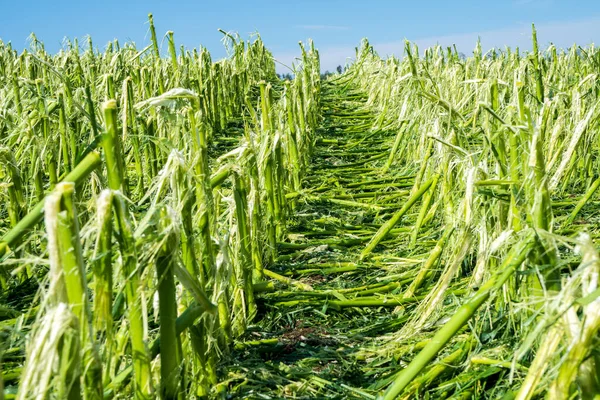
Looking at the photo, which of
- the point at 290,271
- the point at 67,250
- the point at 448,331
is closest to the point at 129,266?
the point at 67,250

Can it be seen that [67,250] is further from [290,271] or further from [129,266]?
[290,271]

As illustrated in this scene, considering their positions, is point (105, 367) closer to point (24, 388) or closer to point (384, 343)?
point (24, 388)

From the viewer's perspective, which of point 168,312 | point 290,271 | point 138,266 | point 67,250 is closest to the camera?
point 67,250

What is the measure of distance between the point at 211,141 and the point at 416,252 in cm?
268

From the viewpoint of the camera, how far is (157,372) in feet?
4.09

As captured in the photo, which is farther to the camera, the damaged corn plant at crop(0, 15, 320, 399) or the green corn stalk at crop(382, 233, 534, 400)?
the green corn stalk at crop(382, 233, 534, 400)

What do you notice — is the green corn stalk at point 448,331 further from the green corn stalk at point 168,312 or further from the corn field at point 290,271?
the green corn stalk at point 168,312

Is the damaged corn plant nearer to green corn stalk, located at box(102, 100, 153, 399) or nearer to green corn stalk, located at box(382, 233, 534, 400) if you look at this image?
green corn stalk, located at box(102, 100, 153, 399)

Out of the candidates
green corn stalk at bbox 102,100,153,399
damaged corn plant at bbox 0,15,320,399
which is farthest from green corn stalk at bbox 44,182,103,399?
green corn stalk at bbox 102,100,153,399

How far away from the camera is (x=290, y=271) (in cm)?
252

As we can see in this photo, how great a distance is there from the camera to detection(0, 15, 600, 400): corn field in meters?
0.94

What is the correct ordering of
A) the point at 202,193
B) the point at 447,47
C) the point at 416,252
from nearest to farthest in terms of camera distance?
the point at 202,193 < the point at 416,252 < the point at 447,47

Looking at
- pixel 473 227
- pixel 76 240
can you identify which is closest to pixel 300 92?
pixel 473 227

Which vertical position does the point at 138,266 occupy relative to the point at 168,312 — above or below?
above
